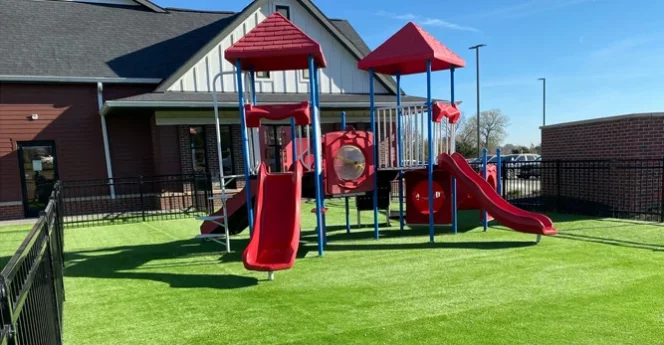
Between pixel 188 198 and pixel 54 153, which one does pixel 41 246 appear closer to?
pixel 188 198

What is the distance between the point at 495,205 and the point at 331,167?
120 inches

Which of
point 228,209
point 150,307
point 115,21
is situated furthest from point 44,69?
point 150,307

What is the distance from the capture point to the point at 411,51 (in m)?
7.35

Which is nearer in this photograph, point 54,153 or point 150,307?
point 150,307

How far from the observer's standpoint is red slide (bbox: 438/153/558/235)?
272 inches

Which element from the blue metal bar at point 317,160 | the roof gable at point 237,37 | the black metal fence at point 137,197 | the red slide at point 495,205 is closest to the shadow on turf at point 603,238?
the red slide at point 495,205

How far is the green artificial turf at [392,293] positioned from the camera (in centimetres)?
372

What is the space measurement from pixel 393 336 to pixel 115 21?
18246 mm

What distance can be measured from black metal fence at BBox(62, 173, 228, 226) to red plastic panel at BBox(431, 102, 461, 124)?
8.32 meters

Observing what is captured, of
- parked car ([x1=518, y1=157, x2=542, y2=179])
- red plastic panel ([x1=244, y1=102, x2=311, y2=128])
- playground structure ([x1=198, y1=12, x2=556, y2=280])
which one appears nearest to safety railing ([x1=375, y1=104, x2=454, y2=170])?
playground structure ([x1=198, y1=12, x2=556, y2=280])

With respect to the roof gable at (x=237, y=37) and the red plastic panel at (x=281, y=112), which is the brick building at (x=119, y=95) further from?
the red plastic panel at (x=281, y=112)

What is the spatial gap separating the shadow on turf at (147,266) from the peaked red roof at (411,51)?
15.0ft

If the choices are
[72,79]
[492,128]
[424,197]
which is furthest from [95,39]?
[492,128]

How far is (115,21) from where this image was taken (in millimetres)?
17078
